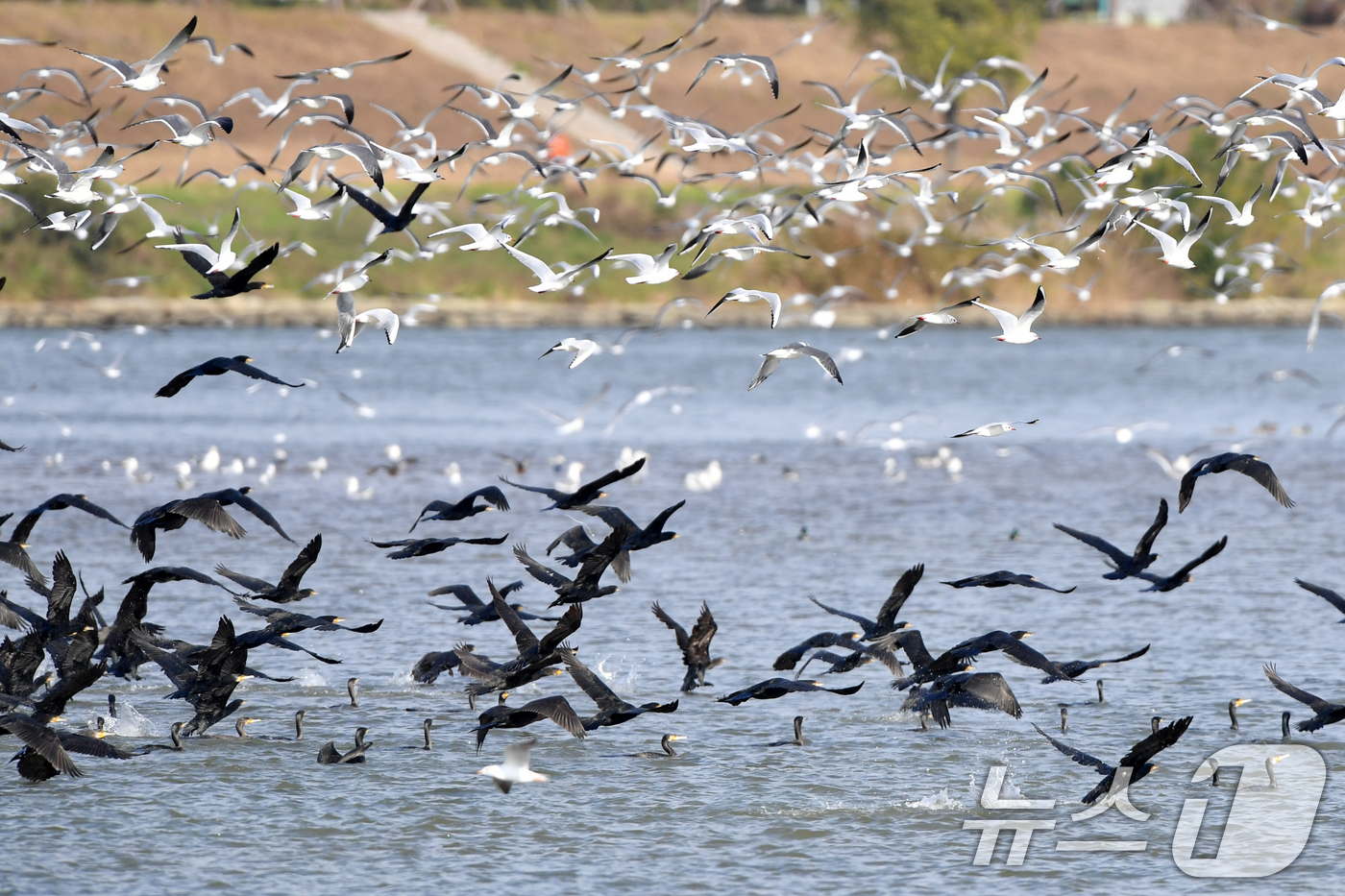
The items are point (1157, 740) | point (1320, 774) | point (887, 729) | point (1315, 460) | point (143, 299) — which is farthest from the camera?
point (143, 299)

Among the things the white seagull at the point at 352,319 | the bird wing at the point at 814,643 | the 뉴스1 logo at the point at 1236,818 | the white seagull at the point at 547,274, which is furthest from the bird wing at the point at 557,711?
the white seagull at the point at 547,274

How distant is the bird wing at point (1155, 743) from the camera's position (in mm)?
11492

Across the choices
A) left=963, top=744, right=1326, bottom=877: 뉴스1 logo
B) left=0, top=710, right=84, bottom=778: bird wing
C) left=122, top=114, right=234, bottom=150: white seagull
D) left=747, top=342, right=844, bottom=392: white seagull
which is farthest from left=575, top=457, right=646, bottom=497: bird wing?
left=122, top=114, right=234, bottom=150: white seagull

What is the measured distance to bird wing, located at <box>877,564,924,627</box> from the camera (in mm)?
14492

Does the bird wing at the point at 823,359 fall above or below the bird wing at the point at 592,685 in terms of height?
above

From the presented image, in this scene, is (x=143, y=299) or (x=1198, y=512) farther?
(x=143, y=299)

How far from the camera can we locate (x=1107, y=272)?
200ft

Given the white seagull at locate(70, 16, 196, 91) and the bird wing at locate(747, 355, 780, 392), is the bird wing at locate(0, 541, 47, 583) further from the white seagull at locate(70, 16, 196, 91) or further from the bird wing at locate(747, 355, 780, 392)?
the bird wing at locate(747, 355, 780, 392)

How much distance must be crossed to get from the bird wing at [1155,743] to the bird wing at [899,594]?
8.83 ft

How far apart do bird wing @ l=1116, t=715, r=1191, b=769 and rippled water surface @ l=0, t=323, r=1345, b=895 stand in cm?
65

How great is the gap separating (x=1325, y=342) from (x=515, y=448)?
35.5m

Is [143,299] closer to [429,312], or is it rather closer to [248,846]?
[429,312]

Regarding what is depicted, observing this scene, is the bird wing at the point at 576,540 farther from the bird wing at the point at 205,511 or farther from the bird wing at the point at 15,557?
the bird wing at the point at 15,557

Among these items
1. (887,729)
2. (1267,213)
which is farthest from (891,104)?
(887,729)
